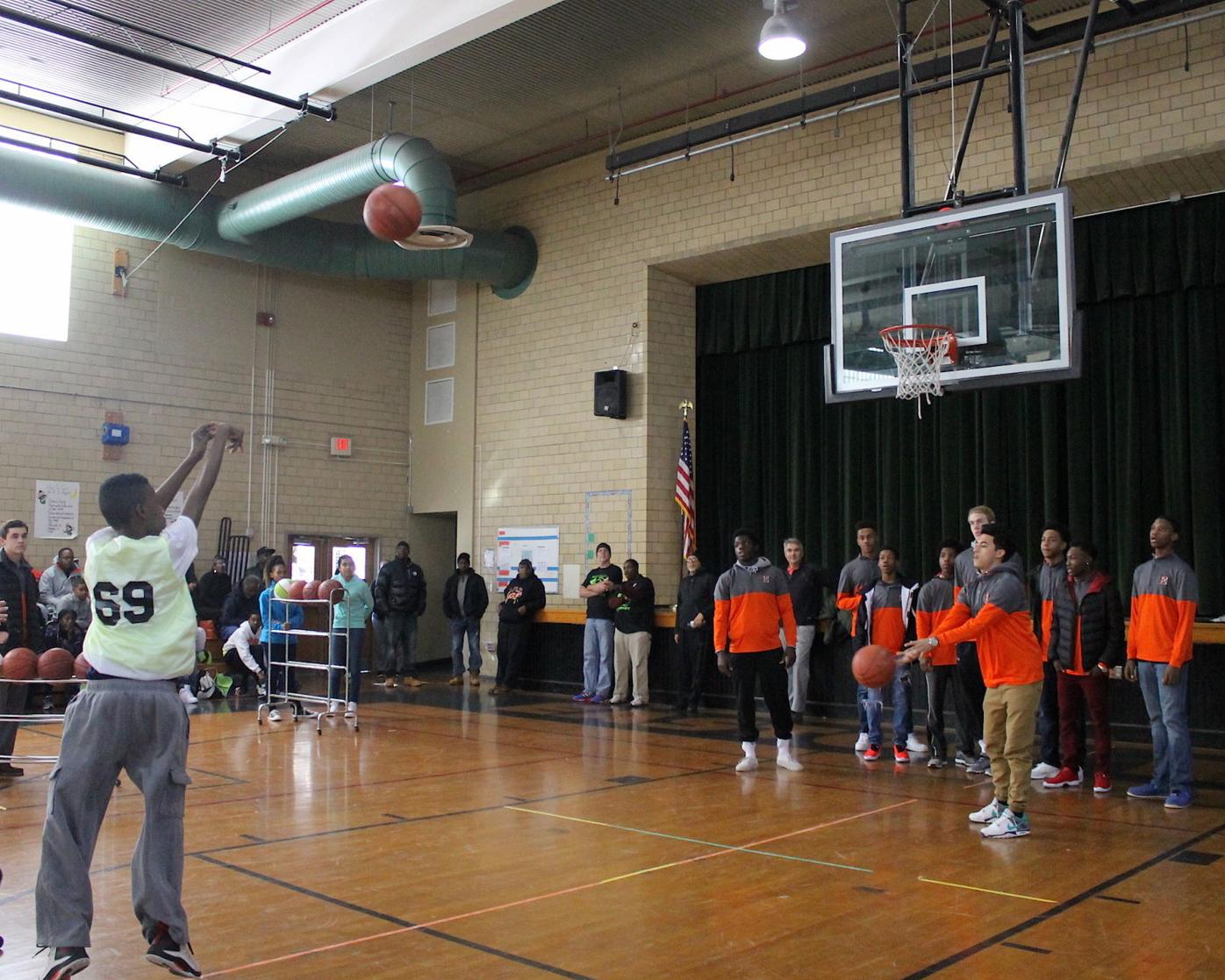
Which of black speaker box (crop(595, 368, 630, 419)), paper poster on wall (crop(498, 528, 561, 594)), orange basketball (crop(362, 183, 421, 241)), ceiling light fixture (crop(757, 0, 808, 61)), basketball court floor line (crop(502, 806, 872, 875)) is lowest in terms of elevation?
basketball court floor line (crop(502, 806, 872, 875))

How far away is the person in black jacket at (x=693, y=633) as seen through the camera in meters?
12.6

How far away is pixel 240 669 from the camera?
44.5 ft

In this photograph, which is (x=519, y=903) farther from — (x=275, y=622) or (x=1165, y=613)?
(x=275, y=622)

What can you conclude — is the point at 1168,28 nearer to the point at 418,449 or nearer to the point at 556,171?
the point at 556,171

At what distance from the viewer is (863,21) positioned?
11312 millimetres

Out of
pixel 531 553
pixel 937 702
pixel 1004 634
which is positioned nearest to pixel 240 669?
pixel 531 553

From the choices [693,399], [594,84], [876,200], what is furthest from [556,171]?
[876,200]

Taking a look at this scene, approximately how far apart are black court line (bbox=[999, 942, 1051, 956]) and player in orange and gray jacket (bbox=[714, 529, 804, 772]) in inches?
164

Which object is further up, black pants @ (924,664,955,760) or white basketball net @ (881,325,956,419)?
white basketball net @ (881,325,956,419)

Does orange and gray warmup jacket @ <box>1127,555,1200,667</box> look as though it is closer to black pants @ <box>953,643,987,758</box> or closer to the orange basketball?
black pants @ <box>953,643,987,758</box>

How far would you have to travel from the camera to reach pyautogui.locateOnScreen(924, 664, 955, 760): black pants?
8.46m

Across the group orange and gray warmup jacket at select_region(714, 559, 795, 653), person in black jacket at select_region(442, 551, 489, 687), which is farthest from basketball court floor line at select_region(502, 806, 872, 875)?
person in black jacket at select_region(442, 551, 489, 687)

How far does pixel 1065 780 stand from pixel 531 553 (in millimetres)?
8784

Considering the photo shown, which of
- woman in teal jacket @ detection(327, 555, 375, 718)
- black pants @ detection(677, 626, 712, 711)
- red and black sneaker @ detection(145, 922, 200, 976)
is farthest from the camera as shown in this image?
black pants @ detection(677, 626, 712, 711)
